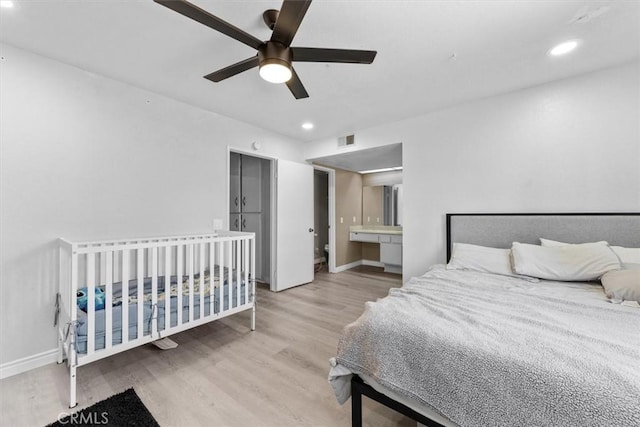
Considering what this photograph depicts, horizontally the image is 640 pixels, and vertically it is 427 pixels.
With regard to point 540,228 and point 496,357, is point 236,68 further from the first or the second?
point 540,228

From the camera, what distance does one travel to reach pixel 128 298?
196cm

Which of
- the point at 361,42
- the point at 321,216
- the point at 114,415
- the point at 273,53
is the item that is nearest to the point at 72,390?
the point at 114,415

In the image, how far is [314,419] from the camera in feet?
4.93

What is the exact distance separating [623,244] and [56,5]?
462 centimetres

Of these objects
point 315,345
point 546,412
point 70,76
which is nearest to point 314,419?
point 315,345

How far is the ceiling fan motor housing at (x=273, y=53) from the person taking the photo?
60.7 inches

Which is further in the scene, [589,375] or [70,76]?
[70,76]

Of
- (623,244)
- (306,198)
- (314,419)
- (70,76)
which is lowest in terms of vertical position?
(314,419)

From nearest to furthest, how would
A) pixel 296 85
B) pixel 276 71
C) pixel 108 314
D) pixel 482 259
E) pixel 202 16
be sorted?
pixel 202 16 → pixel 276 71 → pixel 108 314 → pixel 296 85 → pixel 482 259

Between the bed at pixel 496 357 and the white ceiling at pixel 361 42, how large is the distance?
6.11 feet

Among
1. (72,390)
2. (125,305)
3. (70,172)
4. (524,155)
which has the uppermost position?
(524,155)

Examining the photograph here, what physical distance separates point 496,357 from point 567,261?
5.73 feet

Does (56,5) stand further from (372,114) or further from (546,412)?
(546,412)

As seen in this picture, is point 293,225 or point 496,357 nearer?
point 496,357
